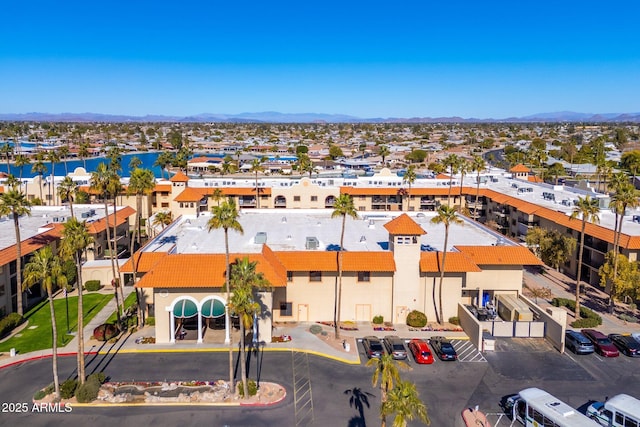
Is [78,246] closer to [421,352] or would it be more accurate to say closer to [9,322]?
[9,322]

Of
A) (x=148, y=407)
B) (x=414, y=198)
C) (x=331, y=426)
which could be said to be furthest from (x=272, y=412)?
(x=414, y=198)

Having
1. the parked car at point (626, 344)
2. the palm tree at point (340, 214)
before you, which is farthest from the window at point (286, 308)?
the parked car at point (626, 344)

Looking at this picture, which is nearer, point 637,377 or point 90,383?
point 90,383

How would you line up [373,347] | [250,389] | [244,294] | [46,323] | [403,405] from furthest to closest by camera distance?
[46,323]
[373,347]
[250,389]
[244,294]
[403,405]

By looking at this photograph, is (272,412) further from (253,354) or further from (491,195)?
(491,195)

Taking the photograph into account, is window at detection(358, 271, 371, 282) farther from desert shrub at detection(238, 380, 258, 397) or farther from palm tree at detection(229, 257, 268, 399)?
desert shrub at detection(238, 380, 258, 397)

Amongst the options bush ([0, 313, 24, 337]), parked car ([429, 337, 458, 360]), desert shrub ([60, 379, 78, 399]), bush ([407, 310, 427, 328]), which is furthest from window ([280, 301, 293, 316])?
bush ([0, 313, 24, 337])

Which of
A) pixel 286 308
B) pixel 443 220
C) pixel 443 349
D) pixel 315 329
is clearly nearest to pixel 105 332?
pixel 286 308
